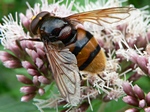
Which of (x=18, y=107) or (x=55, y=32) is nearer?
(x=55, y=32)

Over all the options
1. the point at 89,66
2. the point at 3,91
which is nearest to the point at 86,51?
the point at 89,66

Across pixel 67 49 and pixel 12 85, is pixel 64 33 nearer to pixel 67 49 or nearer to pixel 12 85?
pixel 67 49

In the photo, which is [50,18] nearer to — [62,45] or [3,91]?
[62,45]

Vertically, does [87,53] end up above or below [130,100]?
above

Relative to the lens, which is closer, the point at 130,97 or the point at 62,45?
the point at 62,45

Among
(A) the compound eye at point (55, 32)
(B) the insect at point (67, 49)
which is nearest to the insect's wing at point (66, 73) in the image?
(B) the insect at point (67, 49)

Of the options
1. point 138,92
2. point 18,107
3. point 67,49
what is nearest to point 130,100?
point 138,92

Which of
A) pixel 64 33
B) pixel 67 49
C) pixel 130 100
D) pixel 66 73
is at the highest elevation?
pixel 64 33
